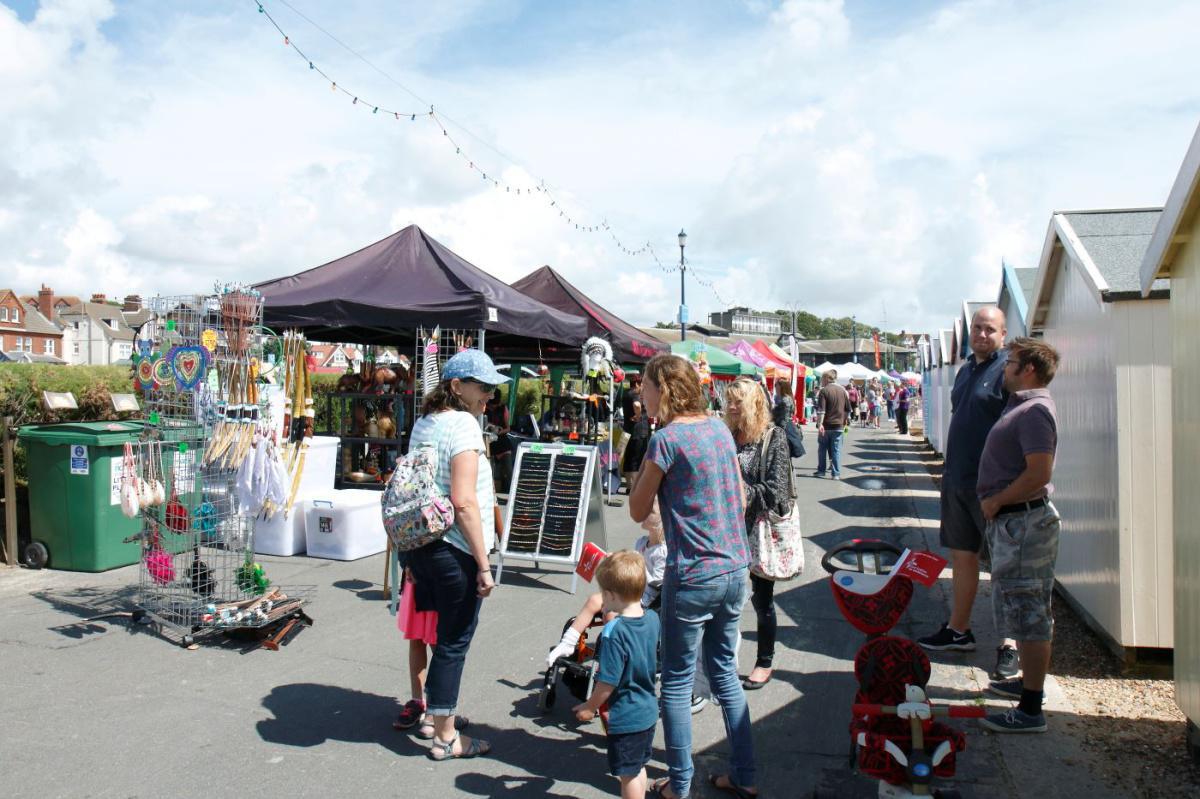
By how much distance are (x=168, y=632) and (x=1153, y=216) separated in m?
7.53

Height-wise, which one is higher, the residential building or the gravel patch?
the residential building

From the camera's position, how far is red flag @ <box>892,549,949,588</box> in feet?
12.4

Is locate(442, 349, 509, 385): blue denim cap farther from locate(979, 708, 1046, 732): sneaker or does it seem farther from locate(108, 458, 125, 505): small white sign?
locate(108, 458, 125, 505): small white sign

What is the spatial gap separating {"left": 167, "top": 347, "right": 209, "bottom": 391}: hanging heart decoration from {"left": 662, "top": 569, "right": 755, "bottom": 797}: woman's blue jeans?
12.0ft

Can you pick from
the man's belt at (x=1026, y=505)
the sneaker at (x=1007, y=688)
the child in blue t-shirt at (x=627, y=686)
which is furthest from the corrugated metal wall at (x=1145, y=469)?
the child in blue t-shirt at (x=627, y=686)

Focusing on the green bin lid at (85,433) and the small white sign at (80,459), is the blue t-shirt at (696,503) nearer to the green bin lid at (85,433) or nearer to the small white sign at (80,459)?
the green bin lid at (85,433)

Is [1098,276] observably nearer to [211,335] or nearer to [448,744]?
[448,744]

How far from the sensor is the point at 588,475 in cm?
757

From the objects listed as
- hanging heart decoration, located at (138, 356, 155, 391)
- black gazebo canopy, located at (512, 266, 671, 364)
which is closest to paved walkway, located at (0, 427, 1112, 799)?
hanging heart decoration, located at (138, 356, 155, 391)

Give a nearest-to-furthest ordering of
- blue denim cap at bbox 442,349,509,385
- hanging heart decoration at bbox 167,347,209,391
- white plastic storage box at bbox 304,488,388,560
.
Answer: blue denim cap at bbox 442,349,509,385
hanging heart decoration at bbox 167,347,209,391
white plastic storage box at bbox 304,488,388,560

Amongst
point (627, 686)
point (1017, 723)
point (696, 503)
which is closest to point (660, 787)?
point (627, 686)

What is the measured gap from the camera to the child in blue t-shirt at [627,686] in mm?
3158

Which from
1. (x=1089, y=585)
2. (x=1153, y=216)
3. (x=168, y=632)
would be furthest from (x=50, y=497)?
(x=1153, y=216)

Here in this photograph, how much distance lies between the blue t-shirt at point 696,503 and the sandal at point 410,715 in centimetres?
169
